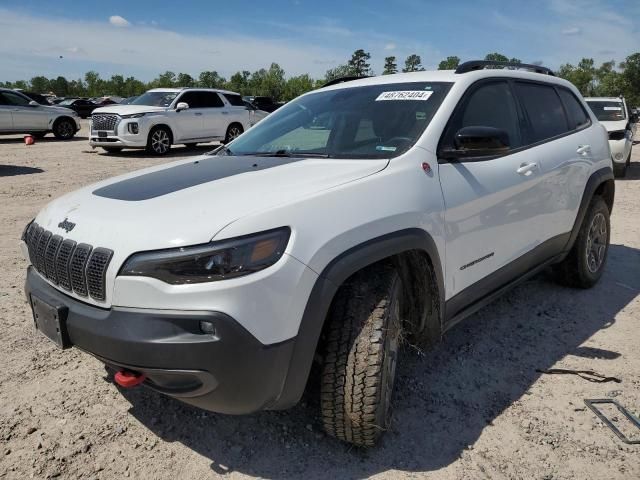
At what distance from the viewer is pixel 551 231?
376cm

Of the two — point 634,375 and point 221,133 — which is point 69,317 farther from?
point 221,133

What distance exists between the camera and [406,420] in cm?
271

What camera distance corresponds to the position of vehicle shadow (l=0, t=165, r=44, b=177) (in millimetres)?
10609

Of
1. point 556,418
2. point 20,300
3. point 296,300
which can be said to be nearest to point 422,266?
point 296,300

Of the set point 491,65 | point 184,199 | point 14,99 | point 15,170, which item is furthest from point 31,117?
point 184,199

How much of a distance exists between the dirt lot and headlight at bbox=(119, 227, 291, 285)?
0.97m

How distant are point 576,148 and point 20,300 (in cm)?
438

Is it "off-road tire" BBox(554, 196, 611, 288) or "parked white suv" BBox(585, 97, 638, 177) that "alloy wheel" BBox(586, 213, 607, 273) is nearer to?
"off-road tire" BBox(554, 196, 611, 288)

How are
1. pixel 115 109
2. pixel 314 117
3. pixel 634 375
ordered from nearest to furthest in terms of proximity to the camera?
1. pixel 634 375
2. pixel 314 117
3. pixel 115 109

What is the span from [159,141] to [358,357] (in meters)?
12.5

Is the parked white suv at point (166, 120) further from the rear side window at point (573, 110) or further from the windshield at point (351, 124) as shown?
the rear side window at point (573, 110)

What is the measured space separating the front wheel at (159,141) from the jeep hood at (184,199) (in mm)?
11124

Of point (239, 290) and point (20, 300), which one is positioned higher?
point (239, 290)

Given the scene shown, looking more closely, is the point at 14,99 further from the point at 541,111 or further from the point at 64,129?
the point at 541,111
